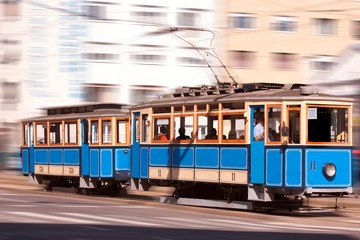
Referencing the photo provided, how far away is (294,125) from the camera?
20422mm

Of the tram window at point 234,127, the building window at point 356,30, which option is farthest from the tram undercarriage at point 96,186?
the building window at point 356,30

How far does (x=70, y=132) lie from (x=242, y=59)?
1116 inches

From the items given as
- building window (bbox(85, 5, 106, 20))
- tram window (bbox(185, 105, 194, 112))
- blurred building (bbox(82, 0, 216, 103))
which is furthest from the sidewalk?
building window (bbox(85, 5, 106, 20))

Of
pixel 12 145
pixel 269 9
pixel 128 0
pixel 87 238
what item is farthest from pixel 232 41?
pixel 87 238

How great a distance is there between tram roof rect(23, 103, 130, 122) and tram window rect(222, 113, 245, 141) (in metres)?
6.18

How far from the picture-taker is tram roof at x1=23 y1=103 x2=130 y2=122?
27902 mm

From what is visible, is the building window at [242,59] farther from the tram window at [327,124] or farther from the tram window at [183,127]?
the tram window at [327,124]

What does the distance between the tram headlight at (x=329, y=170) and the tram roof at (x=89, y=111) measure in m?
8.51

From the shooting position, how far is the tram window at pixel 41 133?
3087 centimetres

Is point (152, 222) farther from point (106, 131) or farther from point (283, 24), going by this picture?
point (283, 24)

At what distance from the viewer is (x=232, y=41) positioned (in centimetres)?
5612

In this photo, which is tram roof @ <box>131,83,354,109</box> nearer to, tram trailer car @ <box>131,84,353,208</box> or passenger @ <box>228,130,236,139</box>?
tram trailer car @ <box>131,84,353,208</box>

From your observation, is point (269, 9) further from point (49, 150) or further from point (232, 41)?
point (49, 150)

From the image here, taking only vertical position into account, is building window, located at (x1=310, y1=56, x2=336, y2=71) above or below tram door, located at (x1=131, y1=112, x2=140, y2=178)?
above
